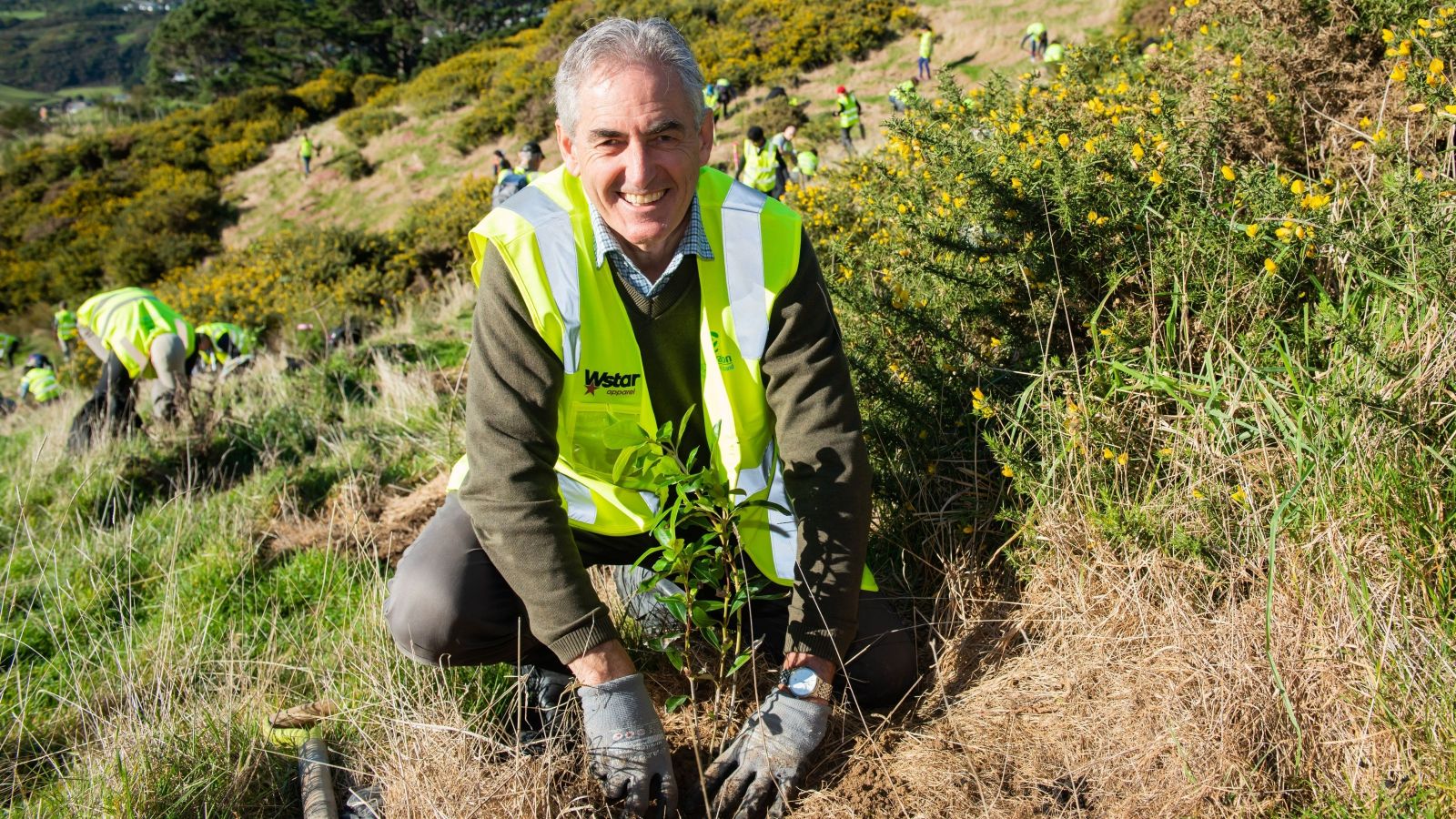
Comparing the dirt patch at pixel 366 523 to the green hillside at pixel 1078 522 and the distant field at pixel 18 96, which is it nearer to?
the green hillside at pixel 1078 522

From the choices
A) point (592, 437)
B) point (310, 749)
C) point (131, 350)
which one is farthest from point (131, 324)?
point (592, 437)

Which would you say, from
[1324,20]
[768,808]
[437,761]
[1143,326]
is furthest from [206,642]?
[1324,20]

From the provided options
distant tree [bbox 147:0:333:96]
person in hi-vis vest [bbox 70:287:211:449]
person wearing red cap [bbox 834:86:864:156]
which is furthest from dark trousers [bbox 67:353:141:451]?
distant tree [bbox 147:0:333:96]

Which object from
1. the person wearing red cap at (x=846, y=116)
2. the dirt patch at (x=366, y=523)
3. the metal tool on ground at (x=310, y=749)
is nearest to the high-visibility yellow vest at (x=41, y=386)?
the dirt patch at (x=366, y=523)

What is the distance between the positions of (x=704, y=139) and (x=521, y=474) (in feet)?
2.86

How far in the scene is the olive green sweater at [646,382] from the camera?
2031 millimetres

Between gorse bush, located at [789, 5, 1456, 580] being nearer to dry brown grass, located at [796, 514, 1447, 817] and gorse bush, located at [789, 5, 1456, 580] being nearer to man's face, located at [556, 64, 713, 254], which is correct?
dry brown grass, located at [796, 514, 1447, 817]

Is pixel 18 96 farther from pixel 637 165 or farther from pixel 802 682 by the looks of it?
pixel 802 682

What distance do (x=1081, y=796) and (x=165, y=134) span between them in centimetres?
3674

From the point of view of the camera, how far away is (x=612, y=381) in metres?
2.20

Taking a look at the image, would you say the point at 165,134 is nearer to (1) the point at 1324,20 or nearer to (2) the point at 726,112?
(2) the point at 726,112

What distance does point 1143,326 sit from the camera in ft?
8.54

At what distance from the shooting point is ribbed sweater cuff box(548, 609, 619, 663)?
79.4 inches

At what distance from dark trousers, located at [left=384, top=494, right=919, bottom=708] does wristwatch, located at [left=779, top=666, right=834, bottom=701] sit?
13 centimetres
